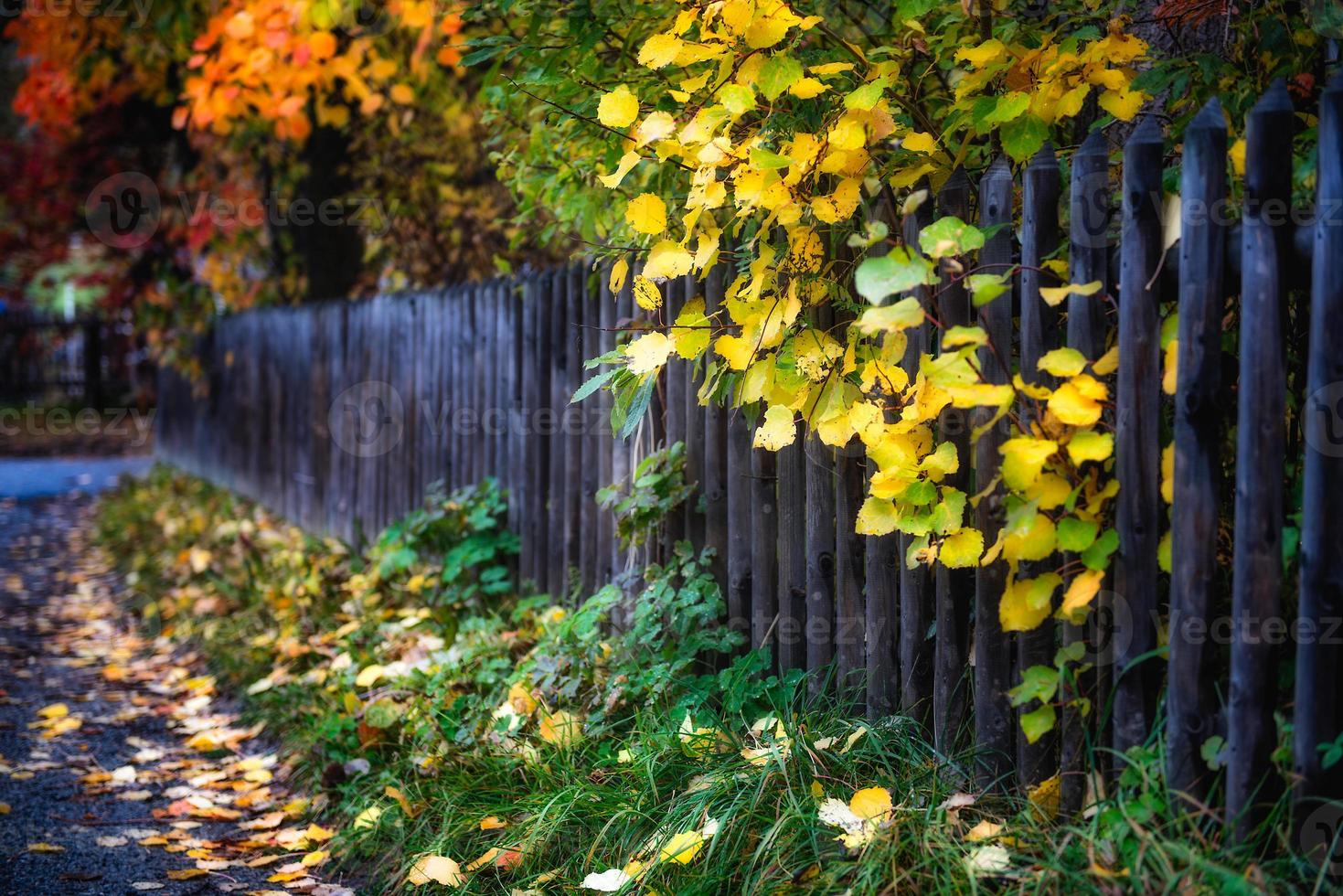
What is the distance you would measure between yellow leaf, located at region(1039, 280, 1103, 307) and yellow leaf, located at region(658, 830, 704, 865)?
140 cm

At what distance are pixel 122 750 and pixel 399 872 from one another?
1882 mm

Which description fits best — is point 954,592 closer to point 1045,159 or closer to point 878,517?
point 878,517

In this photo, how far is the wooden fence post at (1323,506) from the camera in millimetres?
1894

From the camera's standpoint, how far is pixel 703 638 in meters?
A: 3.32

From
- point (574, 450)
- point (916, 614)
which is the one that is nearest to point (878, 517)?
point (916, 614)

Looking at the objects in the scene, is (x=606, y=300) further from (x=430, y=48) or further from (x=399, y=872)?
(x=430, y=48)

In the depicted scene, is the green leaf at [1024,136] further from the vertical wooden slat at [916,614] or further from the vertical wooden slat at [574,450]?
the vertical wooden slat at [574,450]

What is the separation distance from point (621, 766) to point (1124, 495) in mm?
1521

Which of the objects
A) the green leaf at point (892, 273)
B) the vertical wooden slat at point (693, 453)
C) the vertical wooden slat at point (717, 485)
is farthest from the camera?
the vertical wooden slat at point (693, 453)

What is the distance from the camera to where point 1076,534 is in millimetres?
2164

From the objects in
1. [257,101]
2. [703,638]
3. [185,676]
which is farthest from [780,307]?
[257,101]

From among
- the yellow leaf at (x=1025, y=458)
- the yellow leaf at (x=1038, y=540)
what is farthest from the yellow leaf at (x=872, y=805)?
the yellow leaf at (x=1025, y=458)

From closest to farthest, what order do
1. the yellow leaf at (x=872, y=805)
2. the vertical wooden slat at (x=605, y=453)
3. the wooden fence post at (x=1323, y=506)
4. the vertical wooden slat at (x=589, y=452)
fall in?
the wooden fence post at (x=1323, y=506), the yellow leaf at (x=872, y=805), the vertical wooden slat at (x=605, y=453), the vertical wooden slat at (x=589, y=452)

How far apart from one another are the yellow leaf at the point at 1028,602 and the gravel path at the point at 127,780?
1.97 meters
